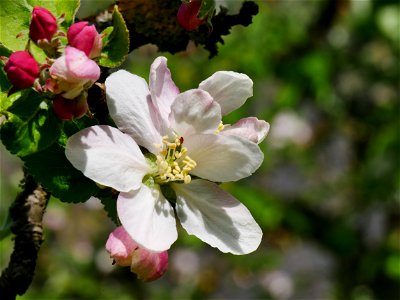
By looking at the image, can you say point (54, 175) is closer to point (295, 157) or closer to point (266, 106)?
point (266, 106)

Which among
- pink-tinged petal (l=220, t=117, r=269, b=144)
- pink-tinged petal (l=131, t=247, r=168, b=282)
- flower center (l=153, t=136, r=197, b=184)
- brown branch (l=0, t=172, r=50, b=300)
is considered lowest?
brown branch (l=0, t=172, r=50, b=300)

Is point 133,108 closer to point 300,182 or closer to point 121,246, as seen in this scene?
point 121,246

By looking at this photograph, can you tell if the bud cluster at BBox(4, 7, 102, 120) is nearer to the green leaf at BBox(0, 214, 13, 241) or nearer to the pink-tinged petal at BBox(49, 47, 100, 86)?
the pink-tinged petal at BBox(49, 47, 100, 86)

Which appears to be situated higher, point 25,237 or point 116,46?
point 116,46

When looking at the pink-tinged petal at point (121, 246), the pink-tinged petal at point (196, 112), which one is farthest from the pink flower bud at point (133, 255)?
the pink-tinged petal at point (196, 112)

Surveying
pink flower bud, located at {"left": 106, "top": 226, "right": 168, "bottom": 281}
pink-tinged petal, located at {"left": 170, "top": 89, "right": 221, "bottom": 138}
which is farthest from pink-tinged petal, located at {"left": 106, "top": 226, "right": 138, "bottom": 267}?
pink-tinged petal, located at {"left": 170, "top": 89, "right": 221, "bottom": 138}

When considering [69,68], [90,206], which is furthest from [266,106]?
[69,68]

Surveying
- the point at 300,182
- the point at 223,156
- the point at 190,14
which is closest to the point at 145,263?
the point at 223,156
